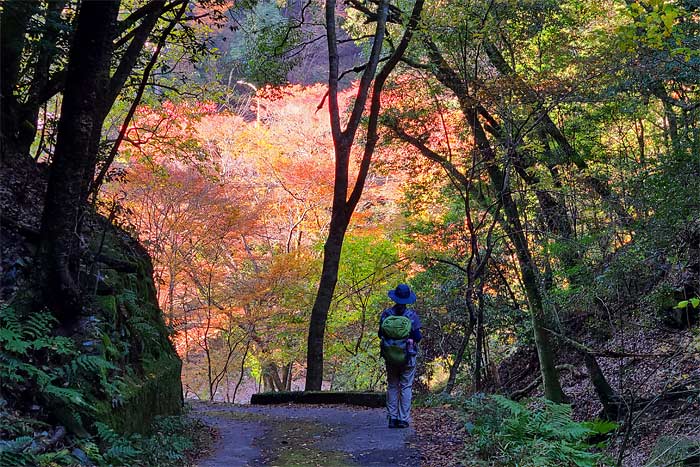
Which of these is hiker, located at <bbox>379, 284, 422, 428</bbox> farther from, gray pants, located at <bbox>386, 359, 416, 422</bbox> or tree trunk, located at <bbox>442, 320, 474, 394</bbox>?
tree trunk, located at <bbox>442, 320, 474, 394</bbox>

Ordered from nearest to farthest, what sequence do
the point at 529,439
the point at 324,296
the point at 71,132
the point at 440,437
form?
the point at 71,132, the point at 529,439, the point at 440,437, the point at 324,296

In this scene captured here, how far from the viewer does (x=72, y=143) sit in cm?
484

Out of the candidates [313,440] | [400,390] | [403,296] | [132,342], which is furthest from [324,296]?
[132,342]

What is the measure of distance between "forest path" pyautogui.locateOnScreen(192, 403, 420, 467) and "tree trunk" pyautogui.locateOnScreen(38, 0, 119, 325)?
7.58 feet

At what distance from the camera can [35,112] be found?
7352 millimetres

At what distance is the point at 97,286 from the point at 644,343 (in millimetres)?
9650

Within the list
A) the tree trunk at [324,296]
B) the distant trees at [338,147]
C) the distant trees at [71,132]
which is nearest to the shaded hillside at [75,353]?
the distant trees at [71,132]

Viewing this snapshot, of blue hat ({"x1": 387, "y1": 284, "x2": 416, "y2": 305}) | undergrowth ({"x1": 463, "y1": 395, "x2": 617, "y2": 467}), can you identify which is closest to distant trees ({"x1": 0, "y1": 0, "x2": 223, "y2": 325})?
blue hat ({"x1": 387, "y1": 284, "x2": 416, "y2": 305})

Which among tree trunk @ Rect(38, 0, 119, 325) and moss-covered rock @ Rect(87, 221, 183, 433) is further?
moss-covered rock @ Rect(87, 221, 183, 433)

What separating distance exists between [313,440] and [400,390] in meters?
1.22

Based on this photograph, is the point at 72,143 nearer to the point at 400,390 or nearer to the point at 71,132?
the point at 71,132

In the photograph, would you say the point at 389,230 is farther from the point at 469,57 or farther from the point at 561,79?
the point at 561,79

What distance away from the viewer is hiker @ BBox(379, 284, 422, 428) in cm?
700

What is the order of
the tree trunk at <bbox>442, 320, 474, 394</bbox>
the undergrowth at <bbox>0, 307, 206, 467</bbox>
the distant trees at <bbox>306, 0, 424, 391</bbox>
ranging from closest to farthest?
1. the undergrowth at <bbox>0, 307, 206, 467</bbox>
2. the tree trunk at <bbox>442, 320, 474, 394</bbox>
3. the distant trees at <bbox>306, 0, 424, 391</bbox>
